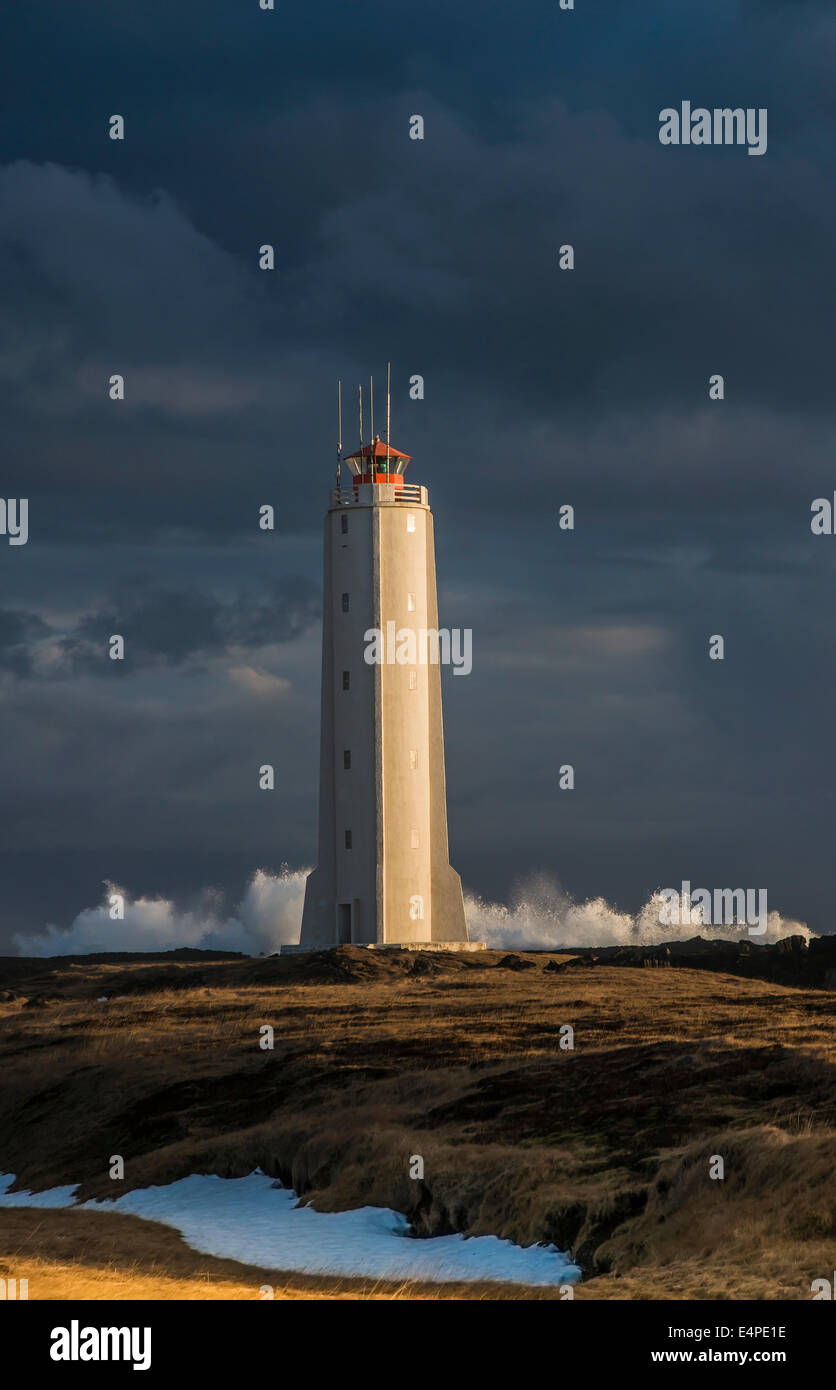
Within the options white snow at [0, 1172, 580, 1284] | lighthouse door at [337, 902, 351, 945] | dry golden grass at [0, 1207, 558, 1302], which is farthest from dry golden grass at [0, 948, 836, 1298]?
lighthouse door at [337, 902, 351, 945]

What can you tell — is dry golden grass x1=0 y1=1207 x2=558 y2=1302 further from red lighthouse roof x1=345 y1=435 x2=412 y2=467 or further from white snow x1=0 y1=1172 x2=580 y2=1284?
red lighthouse roof x1=345 y1=435 x2=412 y2=467

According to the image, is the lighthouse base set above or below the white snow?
above

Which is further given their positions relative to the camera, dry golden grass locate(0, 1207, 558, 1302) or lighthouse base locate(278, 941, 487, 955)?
lighthouse base locate(278, 941, 487, 955)

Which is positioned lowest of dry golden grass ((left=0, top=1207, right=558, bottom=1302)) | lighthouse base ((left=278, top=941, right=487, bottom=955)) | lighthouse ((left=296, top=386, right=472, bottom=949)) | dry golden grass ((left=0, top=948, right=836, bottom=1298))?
dry golden grass ((left=0, top=1207, right=558, bottom=1302))

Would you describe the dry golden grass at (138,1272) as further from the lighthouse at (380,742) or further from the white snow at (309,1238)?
the lighthouse at (380,742)

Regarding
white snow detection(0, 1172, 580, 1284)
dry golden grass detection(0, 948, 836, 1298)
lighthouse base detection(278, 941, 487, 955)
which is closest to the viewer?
dry golden grass detection(0, 948, 836, 1298)

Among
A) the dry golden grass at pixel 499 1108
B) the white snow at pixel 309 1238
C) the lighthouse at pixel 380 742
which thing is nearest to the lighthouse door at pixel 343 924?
the lighthouse at pixel 380 742
